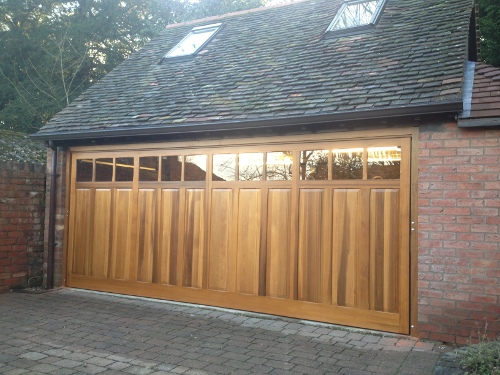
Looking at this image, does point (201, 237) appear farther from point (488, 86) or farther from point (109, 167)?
point (488, 86)

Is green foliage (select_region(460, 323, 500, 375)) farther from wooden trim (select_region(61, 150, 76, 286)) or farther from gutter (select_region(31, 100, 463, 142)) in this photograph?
wooden trim (select_region(61, 150, 76, 286))

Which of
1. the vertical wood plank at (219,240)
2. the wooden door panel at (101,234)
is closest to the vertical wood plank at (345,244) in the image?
the vertical wood plank at (219,240)

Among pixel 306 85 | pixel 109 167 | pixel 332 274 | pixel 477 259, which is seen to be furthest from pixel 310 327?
pixel 109 167

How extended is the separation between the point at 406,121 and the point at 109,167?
5149mm

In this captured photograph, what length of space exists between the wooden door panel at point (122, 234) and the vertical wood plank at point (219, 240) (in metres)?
1.60

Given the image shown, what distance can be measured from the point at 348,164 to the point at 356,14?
13.9 feet

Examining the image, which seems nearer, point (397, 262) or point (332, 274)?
point (397, 262)

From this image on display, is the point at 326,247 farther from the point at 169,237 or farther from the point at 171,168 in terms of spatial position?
the point at 171,168

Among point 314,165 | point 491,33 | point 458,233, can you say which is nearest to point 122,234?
point 314,165

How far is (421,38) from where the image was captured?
740 centimetres

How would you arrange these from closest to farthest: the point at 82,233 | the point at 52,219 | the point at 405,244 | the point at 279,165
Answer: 1. the point at 405,244
2. the point at 279,165
3. the point at 82,233
4. the point at 52,219

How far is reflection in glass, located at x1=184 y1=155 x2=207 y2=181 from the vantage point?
7562mm

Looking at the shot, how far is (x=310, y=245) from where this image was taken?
6531mm

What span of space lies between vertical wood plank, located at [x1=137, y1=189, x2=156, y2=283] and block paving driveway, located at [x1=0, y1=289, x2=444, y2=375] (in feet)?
2.67
